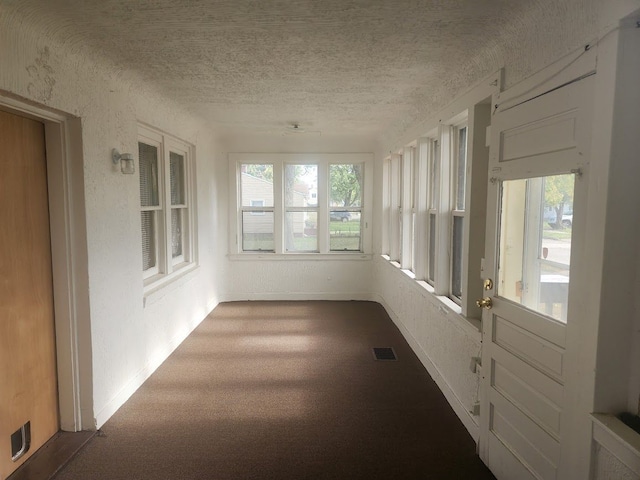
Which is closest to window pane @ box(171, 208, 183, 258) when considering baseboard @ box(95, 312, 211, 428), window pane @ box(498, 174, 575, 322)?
baseboard @ box(95, 312, 211, 428)

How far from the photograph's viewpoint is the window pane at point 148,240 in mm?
3736

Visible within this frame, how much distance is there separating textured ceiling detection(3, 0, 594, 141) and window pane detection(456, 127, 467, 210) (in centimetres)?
34

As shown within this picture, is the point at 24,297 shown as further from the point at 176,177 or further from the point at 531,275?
the point at 531,275

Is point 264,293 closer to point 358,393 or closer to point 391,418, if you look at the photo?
point 358,393

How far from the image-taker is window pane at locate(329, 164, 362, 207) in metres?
6.14

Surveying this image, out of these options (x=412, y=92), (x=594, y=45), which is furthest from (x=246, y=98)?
(x=594, y=45)

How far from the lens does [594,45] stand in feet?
4.73

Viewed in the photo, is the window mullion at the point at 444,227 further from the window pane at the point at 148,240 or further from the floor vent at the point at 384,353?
the window pane at the point at 148,240

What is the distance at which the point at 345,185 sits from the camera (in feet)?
20.2

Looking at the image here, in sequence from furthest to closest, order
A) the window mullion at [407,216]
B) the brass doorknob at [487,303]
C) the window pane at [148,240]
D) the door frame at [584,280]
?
the window mullion at [407,216] → the window pane at [148,240] → the brass doorknob at [487,303] → the door frame at [584,280]

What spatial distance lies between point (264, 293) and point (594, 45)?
5362 mm

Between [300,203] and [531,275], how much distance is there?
14.8ft

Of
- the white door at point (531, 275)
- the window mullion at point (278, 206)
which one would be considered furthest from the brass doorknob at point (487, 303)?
the window mullion at point (278, 206)

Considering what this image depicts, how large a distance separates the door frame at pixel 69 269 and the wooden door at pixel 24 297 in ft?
0.13
